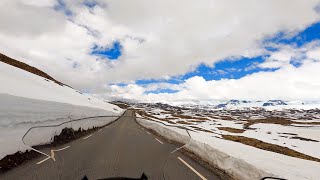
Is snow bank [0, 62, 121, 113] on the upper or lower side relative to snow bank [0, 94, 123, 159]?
upper

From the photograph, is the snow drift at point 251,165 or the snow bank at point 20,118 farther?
the snow bank at point 20,118

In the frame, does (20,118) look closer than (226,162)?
No

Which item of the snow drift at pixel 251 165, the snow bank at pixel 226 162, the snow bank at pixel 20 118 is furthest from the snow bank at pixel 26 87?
the snow drift at pixel 251 165

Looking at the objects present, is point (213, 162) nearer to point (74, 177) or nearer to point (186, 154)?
point (186, 154)

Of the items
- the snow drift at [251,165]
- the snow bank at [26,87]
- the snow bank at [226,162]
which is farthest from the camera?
the snow bank at [26,87]

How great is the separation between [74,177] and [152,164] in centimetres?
142

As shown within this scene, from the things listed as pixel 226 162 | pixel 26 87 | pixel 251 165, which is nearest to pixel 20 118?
pixel 226 162

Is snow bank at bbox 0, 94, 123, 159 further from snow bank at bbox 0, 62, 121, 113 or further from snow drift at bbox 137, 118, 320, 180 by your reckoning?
snow drift at bbox 137, 118, 320, 180

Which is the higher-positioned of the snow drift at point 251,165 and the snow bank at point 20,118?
the snow bank at point 20,118

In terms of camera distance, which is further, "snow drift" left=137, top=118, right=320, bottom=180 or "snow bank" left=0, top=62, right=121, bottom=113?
"snow bank" left=0, top=62, right=121, bottom=113

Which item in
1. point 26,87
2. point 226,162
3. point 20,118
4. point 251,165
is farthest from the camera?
point 26,87

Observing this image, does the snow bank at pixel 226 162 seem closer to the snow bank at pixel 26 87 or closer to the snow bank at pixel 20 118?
the snow bank at pixel 20 118

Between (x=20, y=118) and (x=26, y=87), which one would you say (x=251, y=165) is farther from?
(x=26, y=87)

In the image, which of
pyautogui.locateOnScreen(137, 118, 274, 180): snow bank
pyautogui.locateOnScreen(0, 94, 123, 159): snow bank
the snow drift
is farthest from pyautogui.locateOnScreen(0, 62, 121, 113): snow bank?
the snow drift
